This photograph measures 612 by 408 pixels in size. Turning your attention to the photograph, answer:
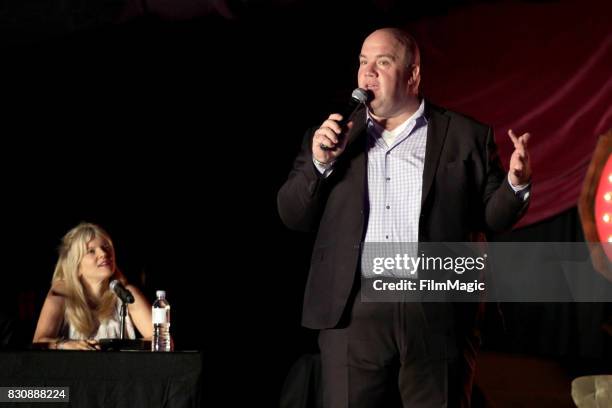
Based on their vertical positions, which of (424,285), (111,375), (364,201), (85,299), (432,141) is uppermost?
(432,141)

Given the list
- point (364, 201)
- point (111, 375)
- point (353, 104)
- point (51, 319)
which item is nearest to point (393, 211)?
point (364, 201)

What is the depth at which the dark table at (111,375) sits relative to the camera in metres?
2.16

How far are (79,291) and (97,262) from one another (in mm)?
142

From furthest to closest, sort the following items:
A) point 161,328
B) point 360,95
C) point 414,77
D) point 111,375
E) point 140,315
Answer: point 140,315 → point 161,328 → point 414,77 → point 360,95 → point 111,375

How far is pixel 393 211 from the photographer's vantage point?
234cm

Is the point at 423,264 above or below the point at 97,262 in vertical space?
below

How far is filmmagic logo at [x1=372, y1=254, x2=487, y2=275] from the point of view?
88.1 inches

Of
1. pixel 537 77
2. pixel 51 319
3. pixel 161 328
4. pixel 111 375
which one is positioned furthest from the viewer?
pixel 537 77

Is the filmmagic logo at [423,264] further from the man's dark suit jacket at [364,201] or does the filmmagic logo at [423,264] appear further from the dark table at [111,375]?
the dark table at [111,375]

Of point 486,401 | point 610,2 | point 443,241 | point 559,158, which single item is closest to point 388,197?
point 443,241

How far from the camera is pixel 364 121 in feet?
8.07

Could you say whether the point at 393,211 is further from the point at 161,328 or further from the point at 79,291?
the point at 79,291

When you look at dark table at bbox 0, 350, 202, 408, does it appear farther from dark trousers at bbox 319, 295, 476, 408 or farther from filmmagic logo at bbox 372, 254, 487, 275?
filmmagic logo at bbox 372, 254, 487, 275

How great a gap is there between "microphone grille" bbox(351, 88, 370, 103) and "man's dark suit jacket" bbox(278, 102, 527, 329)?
0.13 m
